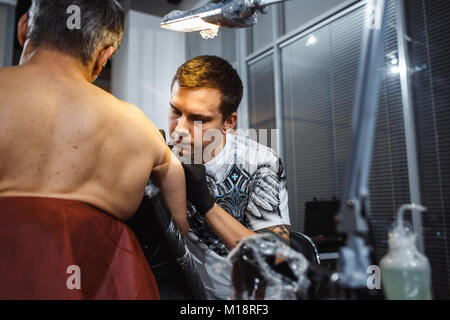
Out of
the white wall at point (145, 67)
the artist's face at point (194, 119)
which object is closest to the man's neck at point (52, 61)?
the artist's face at point (194, 119)

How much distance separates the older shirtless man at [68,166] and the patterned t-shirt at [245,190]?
24.3 inches

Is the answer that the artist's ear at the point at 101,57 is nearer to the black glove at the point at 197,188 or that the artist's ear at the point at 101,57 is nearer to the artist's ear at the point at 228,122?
the black glove at the point at 197,188

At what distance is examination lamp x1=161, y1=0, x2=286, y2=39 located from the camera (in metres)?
0.67

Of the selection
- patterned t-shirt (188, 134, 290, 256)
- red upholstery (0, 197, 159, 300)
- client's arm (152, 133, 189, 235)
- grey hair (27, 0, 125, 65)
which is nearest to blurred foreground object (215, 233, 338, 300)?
red upholstery (0, 197, 159, 300)

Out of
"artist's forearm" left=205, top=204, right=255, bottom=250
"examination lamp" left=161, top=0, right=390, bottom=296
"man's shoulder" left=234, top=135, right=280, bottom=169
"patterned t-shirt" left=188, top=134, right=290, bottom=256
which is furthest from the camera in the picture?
Result: "man's shoulder" left=234, top=135, right=280, bottom=169

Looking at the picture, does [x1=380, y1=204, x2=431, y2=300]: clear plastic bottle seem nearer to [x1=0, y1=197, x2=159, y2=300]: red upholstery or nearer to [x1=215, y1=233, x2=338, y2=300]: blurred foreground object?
[x1=215, y1=233, x2=338, y2=300]: blurred foreground object

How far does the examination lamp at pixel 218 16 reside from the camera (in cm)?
67

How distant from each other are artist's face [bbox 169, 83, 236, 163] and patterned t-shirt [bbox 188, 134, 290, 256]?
0.10 meters

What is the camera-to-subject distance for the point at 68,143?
0.61 metres

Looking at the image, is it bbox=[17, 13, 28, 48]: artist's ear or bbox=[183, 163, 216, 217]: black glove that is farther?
bbox=[183, 163, 216, 217]: black glove

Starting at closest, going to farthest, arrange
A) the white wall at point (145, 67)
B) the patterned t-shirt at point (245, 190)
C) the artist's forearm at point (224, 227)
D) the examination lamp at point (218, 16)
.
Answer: the examination lamp at point (218, 16), the artist's forearm at point (224, 227), the patterned t-shirt at point (245, 190), the white wall at point (145, 67)

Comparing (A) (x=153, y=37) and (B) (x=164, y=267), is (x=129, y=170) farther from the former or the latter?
(A) (x=153, y=37)

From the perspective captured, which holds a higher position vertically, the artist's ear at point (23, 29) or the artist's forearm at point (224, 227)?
the artist's ear at point (23, 29)

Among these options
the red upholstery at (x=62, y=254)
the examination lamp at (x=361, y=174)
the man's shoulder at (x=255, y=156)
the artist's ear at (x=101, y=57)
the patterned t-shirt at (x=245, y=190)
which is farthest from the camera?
the man's shoulder at (x=255, y=156)
